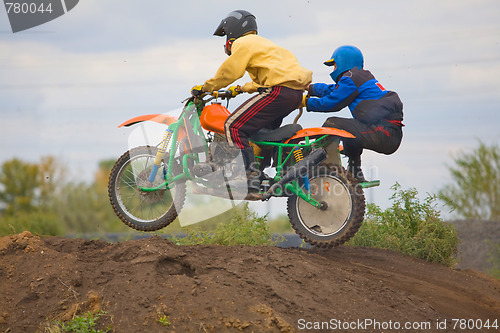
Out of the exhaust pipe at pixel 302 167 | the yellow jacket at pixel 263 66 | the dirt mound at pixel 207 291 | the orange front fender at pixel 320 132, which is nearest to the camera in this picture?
the dirt mound at pixel 207 291

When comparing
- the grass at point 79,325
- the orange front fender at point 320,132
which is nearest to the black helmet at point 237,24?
the orange front fender at point 320,132

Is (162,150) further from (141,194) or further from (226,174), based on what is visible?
(226,174)

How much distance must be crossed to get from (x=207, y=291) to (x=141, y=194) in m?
2.76

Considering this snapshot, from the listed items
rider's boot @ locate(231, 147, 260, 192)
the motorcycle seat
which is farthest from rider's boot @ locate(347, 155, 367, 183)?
rider's boot @ locate(231, 147, 260, 192)

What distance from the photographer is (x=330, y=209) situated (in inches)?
278

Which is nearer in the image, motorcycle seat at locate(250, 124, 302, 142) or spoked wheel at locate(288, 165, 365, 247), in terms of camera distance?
spoked wheel at locate(288, 165, 365, 247)

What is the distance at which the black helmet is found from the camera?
7273mm

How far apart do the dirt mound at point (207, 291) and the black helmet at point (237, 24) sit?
2.61 metres

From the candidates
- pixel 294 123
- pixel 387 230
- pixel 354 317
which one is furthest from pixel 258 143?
pixel 387 230

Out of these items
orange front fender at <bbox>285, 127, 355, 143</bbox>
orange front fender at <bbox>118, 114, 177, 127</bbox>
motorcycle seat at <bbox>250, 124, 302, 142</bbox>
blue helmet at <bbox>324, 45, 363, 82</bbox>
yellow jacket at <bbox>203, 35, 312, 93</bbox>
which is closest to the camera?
orange front fender at <bbox>285, 127, 355, 143</bbox>

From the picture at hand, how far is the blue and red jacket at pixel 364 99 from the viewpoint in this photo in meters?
6.86

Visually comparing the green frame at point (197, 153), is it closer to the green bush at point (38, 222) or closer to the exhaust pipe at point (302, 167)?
the exhaust pipe at point (302, 167)

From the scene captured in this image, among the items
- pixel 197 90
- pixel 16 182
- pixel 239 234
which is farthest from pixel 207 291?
pixel 16 182

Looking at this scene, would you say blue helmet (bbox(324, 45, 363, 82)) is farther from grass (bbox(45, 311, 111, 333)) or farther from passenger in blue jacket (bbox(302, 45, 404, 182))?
grass (bbox(45, 311, 111, 333))
